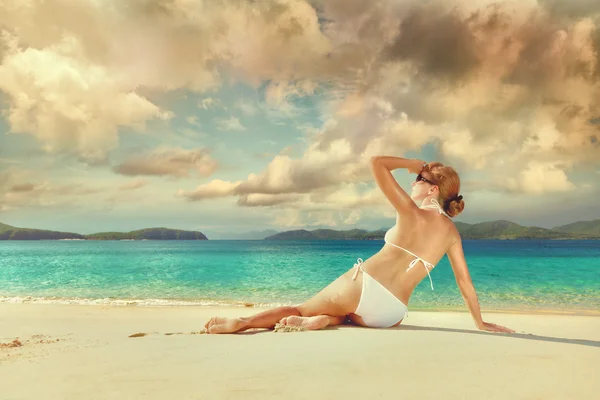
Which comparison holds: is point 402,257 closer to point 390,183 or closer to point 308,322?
point 390,183

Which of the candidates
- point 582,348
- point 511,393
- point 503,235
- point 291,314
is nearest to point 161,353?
point 291,314

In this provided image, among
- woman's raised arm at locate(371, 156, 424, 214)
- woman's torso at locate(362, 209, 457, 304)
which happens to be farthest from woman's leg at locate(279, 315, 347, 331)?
woman's raised arm at locate(371, 156, 424, 214)

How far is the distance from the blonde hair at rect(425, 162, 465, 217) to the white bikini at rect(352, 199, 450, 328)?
0.32 ft

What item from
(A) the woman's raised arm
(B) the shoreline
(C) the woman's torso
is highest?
(A) the woman's raised arm

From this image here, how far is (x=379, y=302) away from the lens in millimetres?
4312

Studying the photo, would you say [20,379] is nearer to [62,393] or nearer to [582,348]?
[62,393]

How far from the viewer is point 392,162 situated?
4.17m

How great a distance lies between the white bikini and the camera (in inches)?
166

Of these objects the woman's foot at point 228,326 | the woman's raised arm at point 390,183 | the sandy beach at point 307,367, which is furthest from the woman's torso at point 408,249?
the woman's foot at point 228,326

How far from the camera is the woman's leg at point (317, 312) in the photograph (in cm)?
427

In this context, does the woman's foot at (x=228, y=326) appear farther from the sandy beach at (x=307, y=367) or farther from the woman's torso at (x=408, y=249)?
the woman's torso at (x=408, y=249)

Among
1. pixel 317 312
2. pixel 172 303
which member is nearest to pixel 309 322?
pixel 317 312

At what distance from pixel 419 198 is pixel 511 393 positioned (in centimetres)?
214

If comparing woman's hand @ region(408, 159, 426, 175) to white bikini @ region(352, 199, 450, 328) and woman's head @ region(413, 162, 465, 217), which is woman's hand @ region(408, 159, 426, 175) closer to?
woman's head @ region(413, 162, 465, 217)
